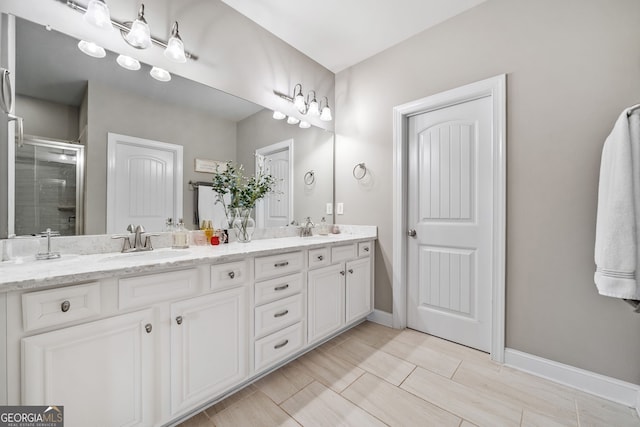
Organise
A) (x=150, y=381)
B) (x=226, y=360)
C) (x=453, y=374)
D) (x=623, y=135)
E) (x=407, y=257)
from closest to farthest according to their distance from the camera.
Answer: (x=150, y=381) < (x=623, y=135) < (x=226, y=360) < (x=453, y=374) < (x=407, y=257)

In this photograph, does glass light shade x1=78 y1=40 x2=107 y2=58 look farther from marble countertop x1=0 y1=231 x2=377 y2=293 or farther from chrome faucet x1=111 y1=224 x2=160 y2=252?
marble countertop x1=0 y1=231 x2=377 y2=293

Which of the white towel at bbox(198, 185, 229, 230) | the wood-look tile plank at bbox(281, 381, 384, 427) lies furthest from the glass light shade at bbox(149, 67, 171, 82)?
the wood-look tile plank at bbox(281, 381, 384, 427)

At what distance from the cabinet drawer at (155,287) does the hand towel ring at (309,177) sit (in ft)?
5.01

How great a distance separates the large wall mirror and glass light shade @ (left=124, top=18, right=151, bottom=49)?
148 mm

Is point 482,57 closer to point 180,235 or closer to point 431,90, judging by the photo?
point 431,90

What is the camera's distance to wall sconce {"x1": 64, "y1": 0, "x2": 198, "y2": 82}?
1323 millimetres

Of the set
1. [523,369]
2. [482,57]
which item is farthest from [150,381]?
[482,57]

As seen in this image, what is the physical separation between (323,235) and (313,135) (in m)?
1.03

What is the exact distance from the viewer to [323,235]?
256cm

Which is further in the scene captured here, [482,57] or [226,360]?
[482,57]

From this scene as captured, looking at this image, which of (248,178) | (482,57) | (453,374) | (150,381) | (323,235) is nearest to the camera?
(150,381)

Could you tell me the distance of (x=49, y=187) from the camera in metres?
1.30

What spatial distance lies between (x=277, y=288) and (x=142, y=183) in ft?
3.37

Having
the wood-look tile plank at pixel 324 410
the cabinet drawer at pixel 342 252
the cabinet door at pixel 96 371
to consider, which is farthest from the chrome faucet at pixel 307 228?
the cabinet door at pixel 96 371
